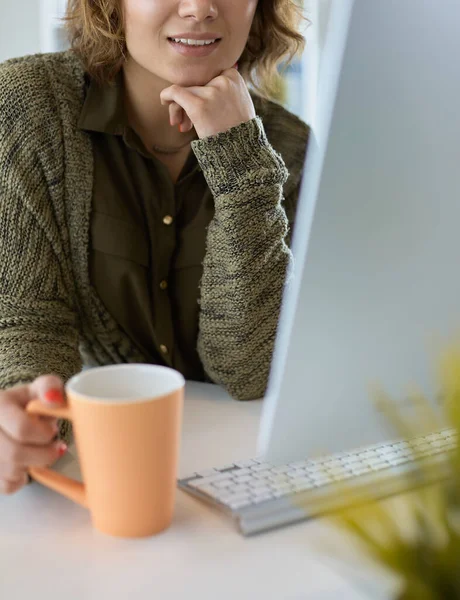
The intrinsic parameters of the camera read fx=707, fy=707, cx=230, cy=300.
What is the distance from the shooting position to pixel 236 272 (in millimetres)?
933

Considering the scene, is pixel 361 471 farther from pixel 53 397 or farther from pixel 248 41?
pixel 248 41

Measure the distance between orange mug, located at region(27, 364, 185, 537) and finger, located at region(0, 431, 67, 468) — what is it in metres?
0.02

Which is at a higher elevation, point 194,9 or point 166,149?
point 194,9

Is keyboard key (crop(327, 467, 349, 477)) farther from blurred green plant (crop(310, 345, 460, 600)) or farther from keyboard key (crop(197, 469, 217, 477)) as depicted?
blurred green plant (crop(310, 345, 460, 600))

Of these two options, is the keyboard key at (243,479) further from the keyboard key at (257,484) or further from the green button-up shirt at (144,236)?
the green button-up shirt at (144,236)

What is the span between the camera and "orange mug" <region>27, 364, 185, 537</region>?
48 cm

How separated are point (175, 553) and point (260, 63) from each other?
101cm

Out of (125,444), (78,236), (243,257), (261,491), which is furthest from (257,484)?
(78,236)

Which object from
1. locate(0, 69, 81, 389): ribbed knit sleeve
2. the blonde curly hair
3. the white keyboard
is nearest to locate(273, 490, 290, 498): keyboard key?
the white keyboard

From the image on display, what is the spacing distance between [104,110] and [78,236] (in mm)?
196

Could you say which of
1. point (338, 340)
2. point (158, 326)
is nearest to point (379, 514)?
point (338, 340)

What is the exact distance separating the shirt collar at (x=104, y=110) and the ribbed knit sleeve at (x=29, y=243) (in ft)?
0.22

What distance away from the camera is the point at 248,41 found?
127 cm

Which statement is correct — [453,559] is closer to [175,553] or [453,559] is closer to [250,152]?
[175,553]
